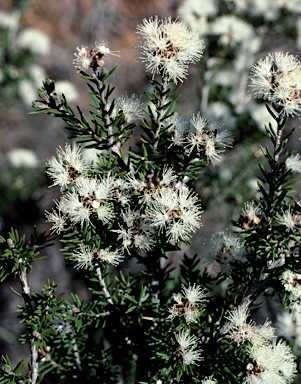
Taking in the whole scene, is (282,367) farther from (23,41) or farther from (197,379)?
(23,41)

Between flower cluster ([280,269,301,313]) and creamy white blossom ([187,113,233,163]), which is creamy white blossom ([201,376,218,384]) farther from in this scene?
creamy white blossom ([187,113,233,163])

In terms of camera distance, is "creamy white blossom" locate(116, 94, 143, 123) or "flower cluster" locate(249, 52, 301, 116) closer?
"flower cluster" locate(249, 52, 301, 116)

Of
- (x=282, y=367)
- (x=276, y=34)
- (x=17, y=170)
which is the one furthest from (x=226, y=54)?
(x=282, y=367)

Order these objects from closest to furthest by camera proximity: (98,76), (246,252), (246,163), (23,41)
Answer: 1. (98,76)
2. (246,252)
3. (246,163)
4. (23,41)

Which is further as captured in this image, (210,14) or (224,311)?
(210,14)

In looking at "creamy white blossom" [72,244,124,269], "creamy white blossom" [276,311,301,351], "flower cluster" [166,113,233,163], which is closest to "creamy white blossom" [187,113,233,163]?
"flower cluster" [166,113,233,163]

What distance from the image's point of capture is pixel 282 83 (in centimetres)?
73

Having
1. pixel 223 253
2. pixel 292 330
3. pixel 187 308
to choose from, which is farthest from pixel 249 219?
pixel 292 330

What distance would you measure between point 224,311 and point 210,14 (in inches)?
57.4

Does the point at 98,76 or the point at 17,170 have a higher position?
the point at 17,170

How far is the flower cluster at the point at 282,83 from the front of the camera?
73cm

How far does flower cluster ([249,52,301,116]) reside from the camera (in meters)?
0.73

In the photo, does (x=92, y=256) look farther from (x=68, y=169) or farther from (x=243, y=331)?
(x=243, y=331)

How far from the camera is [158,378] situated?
818 mm
